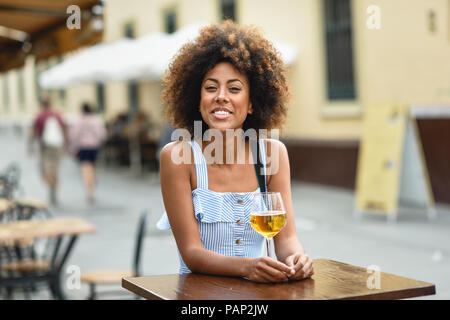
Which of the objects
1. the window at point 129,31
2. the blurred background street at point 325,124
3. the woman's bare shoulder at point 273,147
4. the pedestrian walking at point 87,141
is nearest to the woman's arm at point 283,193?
the woman's bare shoulder at point 273,147

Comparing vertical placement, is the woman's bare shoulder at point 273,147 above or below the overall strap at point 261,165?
above

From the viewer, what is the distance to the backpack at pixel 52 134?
41.4ft

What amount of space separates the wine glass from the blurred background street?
1.80 meters

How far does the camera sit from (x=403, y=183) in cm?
940

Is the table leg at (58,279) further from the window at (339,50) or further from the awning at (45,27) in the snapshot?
the window at (339,50)

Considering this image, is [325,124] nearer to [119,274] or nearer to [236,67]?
[119,274]

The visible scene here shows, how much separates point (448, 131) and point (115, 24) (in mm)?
15879

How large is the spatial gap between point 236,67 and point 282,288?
0.91 m

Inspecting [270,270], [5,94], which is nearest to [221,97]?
[270,270]

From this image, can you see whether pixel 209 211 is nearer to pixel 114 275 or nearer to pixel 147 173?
pixel 114 275

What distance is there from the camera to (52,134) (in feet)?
41.4

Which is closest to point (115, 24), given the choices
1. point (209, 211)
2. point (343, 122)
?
point (343, 122)

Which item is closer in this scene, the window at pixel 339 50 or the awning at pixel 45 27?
the awning at pixel 45 27
